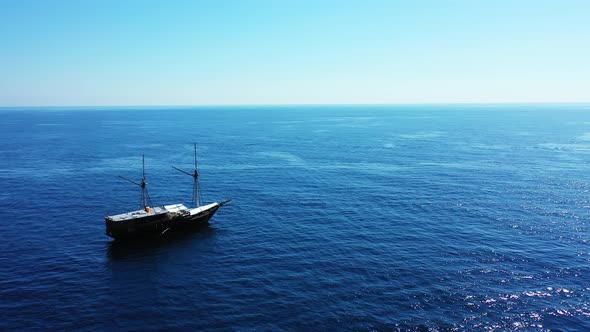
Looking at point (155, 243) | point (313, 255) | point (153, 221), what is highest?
point (153, 221)

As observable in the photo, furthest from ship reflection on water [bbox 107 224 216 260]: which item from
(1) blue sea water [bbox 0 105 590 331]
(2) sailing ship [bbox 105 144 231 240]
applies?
(2) sailing ship [bbox 105 144 231 240]

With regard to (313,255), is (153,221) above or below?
above

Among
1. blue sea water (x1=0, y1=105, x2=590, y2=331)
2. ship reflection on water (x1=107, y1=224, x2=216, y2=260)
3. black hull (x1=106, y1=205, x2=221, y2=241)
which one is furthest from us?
black hull (x1=106, y1=205, x2=221, y2=241)

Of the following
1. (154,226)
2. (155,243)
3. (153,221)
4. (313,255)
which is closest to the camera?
(313,255)

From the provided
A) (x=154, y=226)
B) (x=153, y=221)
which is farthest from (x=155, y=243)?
(x=153, y=221)

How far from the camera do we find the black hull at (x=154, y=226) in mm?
77375

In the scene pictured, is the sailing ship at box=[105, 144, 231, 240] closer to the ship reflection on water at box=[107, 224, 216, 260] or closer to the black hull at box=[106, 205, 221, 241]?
the black hull at box=[106, 205, 221, 241]

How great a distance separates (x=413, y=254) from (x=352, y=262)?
11688 mm

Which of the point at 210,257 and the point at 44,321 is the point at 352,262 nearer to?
the point at 210,257

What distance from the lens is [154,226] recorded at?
81.8m

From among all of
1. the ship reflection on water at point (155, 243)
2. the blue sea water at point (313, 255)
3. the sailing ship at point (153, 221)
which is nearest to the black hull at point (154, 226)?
→ the sailing ship at point (153, 221)

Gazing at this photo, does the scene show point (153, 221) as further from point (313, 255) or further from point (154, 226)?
point (313, 255)

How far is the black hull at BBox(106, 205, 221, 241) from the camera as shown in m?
77.4

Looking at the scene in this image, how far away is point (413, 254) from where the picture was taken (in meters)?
71.0
